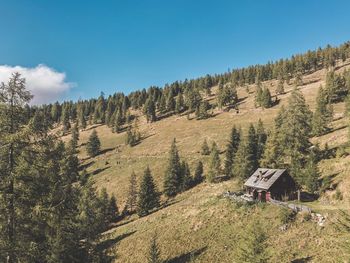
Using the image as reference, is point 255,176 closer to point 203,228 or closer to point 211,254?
point 203,228

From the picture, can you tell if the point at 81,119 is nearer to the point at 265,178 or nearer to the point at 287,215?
the point at 265,178

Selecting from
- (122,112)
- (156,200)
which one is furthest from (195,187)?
(122,112)

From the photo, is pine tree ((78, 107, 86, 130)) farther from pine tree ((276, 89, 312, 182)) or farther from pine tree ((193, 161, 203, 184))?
pine tree ((276, 89, 312, 182))

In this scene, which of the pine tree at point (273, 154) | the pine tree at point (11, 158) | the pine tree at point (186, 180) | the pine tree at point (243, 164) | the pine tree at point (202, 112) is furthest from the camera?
the pine tree at point (202, 112)

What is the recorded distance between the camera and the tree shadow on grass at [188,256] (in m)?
31.6

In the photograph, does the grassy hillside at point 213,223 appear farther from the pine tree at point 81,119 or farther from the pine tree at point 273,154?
the pine tree at point 81,119

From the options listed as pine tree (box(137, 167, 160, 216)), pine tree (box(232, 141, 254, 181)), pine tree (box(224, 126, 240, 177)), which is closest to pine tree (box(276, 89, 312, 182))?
pine tree (box(232, 141, 254, 181))

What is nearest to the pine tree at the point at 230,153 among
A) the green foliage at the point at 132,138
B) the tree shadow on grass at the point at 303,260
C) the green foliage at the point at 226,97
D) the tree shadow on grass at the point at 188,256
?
the tree shadow on grass at the point at 188,256

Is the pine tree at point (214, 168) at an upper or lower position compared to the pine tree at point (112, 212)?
upper

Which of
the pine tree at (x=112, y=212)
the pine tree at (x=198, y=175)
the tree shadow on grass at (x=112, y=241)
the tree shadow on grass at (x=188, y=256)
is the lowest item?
the pine tree at (x=112, y=212)

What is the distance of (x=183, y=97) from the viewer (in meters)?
164

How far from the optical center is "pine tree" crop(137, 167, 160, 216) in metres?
58.0

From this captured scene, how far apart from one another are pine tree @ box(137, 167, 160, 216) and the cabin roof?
21.3 metres

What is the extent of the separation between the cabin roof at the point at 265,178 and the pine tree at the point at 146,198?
2129 centimetres
